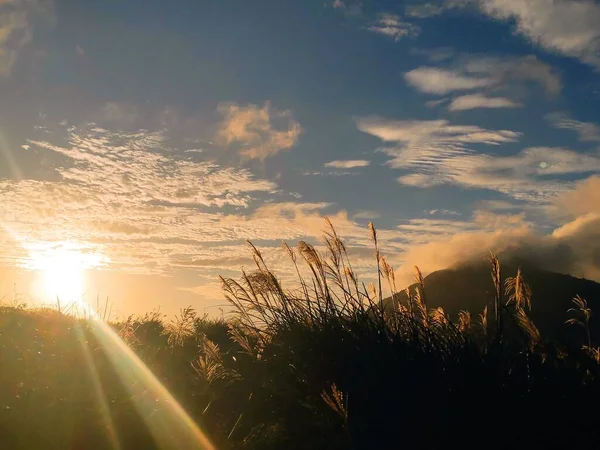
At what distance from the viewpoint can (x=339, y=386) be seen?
4512 millimetres

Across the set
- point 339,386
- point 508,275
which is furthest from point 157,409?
point 508,275

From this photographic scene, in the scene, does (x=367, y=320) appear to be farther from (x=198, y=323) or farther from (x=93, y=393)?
(x=198, y=323)

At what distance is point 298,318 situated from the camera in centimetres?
600

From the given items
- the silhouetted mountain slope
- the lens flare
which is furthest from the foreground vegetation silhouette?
the silhouetted mountain slope

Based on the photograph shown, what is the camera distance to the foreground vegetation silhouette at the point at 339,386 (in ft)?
13.1

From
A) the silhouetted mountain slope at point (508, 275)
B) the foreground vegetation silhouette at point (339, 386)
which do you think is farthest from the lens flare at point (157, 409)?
the silhouetted mountain slope at point (508, 275)

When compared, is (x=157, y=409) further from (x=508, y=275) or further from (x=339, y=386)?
(x=508, y=275)

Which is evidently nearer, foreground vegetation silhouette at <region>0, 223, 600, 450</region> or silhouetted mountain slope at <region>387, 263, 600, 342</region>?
foreground vegetation silhouette at <region>0, 223, 600, 450</region>

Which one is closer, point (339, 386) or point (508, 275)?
point (339, 386)

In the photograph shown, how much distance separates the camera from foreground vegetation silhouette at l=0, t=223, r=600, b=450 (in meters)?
3.99

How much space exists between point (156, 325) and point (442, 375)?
8.89 metres

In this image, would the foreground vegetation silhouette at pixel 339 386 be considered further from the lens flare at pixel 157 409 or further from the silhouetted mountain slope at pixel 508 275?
the silhouetted mountain slope at pixel 508 275

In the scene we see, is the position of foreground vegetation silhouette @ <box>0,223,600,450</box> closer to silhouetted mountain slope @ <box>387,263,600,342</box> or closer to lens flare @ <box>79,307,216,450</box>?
lens flare @ <box>79,307,216,450</box>

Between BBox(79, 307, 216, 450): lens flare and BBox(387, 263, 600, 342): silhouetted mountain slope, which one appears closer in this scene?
BBox(79, 307, 216, 450): lens flare
